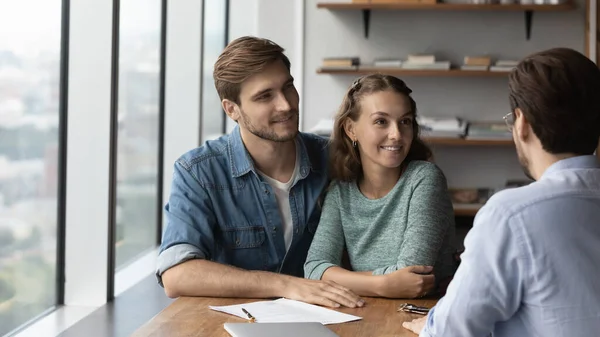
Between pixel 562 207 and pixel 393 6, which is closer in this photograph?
pixel 562 207

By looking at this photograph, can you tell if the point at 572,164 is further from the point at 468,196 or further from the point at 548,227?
the point at 468,196

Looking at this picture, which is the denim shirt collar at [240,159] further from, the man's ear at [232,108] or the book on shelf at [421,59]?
the book on shelf at [421,59]

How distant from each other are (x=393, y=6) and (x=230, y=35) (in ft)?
6.56

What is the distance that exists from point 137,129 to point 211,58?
1442 millimetres

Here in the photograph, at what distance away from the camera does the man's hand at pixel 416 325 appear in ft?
6.03

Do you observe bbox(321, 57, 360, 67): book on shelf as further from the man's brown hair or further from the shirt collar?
the shirt collar

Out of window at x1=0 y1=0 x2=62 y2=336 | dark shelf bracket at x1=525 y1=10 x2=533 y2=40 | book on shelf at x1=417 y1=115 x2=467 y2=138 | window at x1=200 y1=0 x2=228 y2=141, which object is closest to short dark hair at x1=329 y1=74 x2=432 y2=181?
window at x1=0 y1=0 x2=62 y2=336

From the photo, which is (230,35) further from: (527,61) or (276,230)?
(527,61)

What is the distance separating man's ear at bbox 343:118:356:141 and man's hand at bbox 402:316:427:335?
2.60ft

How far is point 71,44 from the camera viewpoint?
373 centimetres

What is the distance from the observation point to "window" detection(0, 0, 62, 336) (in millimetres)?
3100

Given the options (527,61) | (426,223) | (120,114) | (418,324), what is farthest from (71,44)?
(527,61)

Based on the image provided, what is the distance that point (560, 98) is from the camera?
4.58 feet

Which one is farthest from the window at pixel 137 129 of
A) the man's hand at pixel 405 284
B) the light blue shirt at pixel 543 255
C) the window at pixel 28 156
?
the light blue shirt at pixel 543 255
